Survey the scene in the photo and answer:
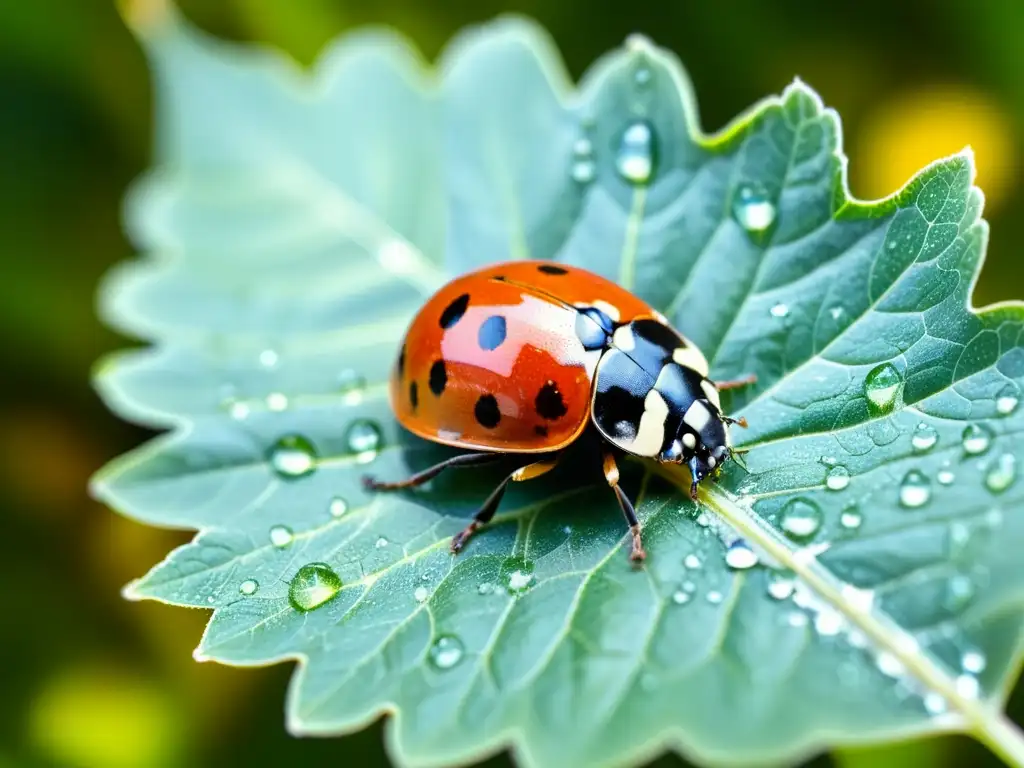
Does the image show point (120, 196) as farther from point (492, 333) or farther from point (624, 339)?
point (624, 339)

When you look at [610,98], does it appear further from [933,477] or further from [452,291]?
[933,477]

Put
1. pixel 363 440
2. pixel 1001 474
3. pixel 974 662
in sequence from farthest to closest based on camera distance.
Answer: pixel 363 440 → pixel 1001 474 → pixel 974 662

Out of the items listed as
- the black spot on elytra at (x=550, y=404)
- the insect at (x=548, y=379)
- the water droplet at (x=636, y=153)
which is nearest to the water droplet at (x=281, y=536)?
the insect at (x=548, y=379)

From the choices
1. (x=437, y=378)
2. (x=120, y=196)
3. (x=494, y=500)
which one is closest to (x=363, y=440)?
(x=437, y=378)

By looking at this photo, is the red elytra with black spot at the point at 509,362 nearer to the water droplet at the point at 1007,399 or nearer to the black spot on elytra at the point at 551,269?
the black spot on elytra at the point at 551,269

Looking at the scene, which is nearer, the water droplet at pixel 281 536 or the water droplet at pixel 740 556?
the water droplet at pixel 740 556

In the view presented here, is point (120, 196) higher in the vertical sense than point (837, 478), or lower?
higher

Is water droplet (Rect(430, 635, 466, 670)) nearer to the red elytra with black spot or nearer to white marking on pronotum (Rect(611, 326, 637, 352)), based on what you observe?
the red elytra with black spot
